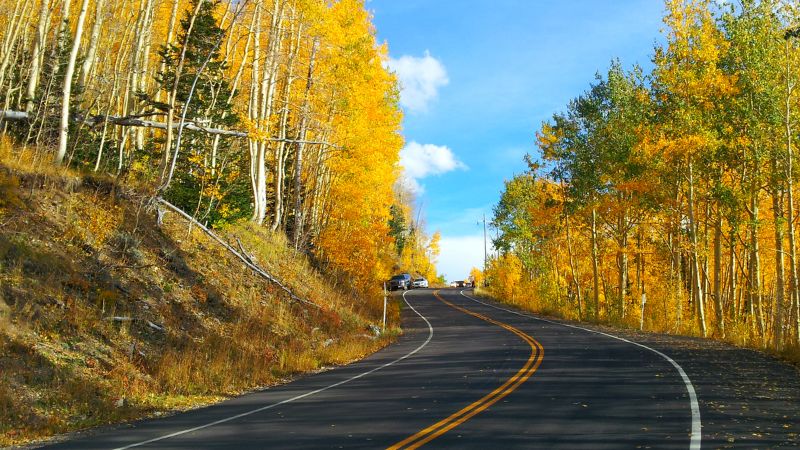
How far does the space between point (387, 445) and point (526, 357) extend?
37.3 ft

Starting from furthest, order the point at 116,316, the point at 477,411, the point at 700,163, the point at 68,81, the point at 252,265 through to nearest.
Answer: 1. the point at 700,163
2. the point at 252,265
3. the point at 68,81
4. the point at 116,316
5. the point at 477,411

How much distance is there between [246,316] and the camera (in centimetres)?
1939

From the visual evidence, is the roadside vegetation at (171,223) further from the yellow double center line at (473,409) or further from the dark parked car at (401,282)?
the dark parked car at (401,282)

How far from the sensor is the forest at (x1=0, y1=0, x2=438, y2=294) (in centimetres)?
1873

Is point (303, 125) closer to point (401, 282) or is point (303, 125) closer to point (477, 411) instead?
point (477, 411)

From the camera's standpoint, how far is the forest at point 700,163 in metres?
21.8

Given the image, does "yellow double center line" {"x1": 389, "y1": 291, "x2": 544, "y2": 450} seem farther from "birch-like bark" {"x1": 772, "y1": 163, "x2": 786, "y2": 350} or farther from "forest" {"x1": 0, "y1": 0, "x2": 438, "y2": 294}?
"forest" {"x1": 0, "y1": 0, "x2": 438, "y2": 294}

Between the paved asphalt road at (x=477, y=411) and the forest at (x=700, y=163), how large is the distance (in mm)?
6932

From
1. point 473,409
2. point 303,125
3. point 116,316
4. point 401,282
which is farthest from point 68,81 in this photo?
point 401,282

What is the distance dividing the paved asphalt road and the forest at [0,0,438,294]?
8693 millimetres

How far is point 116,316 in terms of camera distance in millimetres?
14328

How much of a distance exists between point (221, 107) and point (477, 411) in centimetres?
1625

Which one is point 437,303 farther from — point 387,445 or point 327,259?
point 387,445

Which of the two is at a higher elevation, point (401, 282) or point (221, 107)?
point (221, 107)
